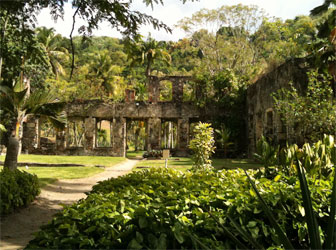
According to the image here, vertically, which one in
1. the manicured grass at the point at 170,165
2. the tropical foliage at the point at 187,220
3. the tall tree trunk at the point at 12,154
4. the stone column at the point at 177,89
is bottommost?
the manicured grass at the point at 170,165

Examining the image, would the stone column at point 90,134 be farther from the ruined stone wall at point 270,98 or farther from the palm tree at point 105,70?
the ruined stone wall at point 270,98

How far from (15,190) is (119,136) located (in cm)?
1474

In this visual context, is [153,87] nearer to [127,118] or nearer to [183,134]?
[127,118]

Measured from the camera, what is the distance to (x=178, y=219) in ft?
7.36

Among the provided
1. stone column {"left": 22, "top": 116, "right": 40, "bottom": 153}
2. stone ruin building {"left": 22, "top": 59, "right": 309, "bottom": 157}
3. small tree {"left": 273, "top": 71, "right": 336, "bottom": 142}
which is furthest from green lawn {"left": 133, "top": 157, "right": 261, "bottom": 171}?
stone column {"left": 22, "top": 116, "right": 40, "bottom": 153}

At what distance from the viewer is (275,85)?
12.8m

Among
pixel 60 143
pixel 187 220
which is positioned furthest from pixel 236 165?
pixel 60 143

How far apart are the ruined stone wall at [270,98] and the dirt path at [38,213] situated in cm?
706

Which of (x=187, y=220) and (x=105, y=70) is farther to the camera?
(x=105, y=70)

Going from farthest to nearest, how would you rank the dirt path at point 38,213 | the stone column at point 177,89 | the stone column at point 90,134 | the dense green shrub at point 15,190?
the stone column at point 177,89
the stone column at point 90,134
the dense green shrub at point 15,190
the dirt path at point 38,213

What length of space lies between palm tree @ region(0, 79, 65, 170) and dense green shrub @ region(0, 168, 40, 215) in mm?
976

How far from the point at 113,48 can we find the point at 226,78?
2110 centimetres

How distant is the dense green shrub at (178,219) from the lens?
81.7 inches

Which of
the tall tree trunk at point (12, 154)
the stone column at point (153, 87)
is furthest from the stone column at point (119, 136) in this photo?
the tall tree trunk at point (12, 154)
